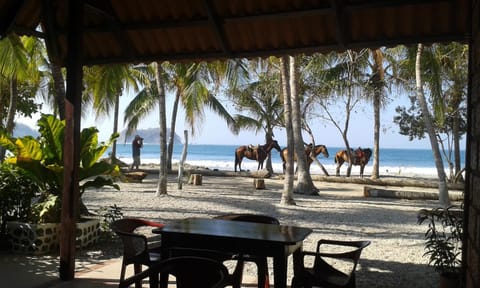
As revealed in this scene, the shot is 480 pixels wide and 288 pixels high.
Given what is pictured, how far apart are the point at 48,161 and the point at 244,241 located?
12.7 ft

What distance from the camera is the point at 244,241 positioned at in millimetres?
3158

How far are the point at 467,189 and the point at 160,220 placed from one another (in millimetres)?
6388

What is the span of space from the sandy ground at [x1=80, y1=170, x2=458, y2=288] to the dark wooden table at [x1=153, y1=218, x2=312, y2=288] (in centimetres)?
171

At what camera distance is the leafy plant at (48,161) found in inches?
232

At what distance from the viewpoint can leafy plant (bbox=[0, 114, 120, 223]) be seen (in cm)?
589

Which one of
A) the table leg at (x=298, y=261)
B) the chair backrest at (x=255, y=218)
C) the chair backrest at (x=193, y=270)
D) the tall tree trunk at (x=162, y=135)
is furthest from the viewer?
the tall tree trunk at (x=162, y=135)

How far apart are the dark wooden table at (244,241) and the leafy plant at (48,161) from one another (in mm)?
3043

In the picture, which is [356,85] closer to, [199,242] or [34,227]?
[34,227]

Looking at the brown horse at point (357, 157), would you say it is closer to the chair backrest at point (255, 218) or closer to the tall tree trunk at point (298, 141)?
the tall tree trunk at point (298, 141)

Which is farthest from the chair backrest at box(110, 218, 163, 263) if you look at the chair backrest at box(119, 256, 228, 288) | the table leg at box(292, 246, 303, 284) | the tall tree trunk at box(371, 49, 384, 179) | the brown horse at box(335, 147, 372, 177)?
the brown horse at box(335, 147, 372, 177)

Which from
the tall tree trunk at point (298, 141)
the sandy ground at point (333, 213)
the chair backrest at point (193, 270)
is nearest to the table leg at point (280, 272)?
the chair backrest at point (193, 270)

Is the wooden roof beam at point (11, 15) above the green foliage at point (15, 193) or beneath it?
above

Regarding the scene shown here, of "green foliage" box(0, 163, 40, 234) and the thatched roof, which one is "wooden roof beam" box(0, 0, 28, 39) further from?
"green foliage" box(0, 163, 40, 234)

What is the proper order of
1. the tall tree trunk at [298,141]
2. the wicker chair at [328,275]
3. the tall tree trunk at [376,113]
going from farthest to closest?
the tall tree trunk at [376,113] → the tall tree trunk at [298,141] → the wicker chair at [328,275]
